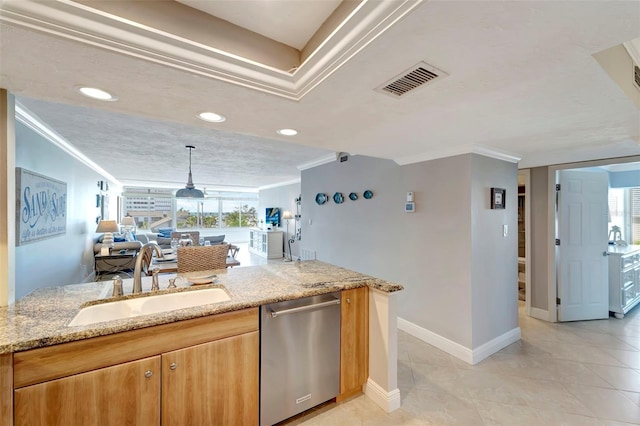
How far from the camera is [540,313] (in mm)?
3520

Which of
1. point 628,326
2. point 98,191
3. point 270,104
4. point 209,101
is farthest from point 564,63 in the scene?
point 98,191

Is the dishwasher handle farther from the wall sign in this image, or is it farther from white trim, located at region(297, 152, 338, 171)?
white trim, located at region(297, 152, 338, 171)

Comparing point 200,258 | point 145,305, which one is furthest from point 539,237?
point 145,305

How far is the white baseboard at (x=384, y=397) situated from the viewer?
6.13 ft

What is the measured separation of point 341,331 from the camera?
74.5 inches

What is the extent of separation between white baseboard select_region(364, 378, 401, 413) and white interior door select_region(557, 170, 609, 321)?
3.02m

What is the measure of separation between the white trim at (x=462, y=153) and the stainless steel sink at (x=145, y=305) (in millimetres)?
2435

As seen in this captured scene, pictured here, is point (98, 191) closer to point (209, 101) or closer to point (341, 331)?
point (209, 101)

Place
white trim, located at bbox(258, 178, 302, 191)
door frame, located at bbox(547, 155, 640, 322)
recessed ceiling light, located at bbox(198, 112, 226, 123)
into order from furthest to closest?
white trim, located at bbox(258, 178, 302, 191) < door frame, located at bbox(547, 155, 640, 322) < recessed ceiling light, located at bbox(198, 112, 226, 123)

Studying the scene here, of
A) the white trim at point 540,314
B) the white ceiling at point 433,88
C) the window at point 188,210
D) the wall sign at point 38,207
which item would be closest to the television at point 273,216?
the window at point 188,210

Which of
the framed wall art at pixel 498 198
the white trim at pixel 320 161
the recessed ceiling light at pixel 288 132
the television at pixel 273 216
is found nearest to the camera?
the recessed ceiling light at pixel 288 132

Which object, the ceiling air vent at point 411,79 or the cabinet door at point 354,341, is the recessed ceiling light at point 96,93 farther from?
the cabinet door at point 354,341

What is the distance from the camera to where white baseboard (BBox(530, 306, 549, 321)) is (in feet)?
11.4

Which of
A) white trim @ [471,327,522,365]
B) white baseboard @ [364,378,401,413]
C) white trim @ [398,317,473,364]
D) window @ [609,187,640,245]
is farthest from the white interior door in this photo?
white baseboard @ [364,378,401,413]
